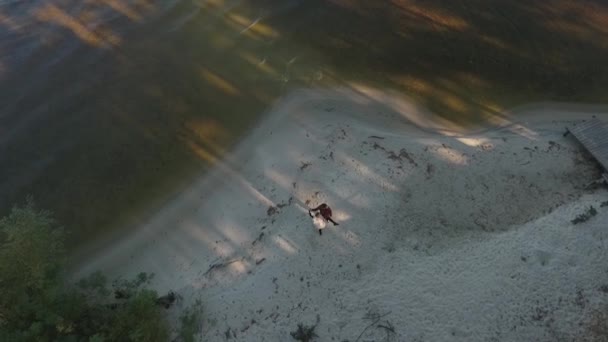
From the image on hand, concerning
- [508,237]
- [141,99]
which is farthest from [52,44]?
[508,237]

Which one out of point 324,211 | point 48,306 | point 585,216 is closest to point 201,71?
point 324,211

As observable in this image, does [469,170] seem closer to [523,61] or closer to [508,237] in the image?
[508,237]

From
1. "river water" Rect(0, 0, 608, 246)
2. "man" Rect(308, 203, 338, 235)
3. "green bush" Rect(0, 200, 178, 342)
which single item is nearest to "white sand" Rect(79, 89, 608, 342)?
"man" Rect(308, 203, 338, 235)

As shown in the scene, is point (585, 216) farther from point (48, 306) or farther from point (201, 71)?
point (201, 71)

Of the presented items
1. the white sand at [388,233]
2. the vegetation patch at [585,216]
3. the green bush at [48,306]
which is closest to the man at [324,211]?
the white sand at [388,233]

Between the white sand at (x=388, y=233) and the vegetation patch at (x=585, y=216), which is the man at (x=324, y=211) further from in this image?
the vegetation patch at (x=585, y=216)

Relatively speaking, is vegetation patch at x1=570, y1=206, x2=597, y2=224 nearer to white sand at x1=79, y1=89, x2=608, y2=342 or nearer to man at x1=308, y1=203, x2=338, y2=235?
white sand at x1=79, y1=89, x2=608, y2=342
